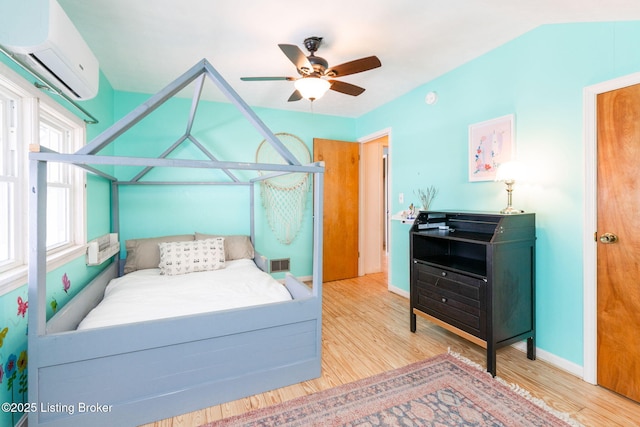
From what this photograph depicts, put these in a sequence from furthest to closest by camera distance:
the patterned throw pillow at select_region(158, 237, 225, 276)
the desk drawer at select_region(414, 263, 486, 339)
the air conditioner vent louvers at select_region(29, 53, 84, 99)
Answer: the patterned throw pillow at select_region(158, 237, 225, 276) < the desk drawer at select_region(414, 263, 486, 339) < the air conditioner vent louvers at select_region(29, 53, 84, 99)

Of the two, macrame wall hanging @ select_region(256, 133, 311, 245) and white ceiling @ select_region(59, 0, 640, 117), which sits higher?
white ceiling @ select_region(59, 0, 640, 117)

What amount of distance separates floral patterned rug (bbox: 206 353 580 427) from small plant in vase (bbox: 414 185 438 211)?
1738 millimetres

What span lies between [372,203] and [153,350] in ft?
12.3

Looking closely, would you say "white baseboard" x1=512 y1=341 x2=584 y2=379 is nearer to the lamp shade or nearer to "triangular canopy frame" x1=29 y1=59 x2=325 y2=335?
the lamp shade

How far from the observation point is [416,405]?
68.6 inches

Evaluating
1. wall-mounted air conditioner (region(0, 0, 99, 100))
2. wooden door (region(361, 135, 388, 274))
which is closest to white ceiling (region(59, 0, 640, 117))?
wall-mounted air conditioner (region(0, 0, 99, 100))

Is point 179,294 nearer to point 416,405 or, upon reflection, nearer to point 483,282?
point 416,405

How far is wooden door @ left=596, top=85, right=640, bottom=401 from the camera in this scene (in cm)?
173

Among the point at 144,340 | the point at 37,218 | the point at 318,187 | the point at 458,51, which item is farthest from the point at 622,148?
the point at 37,218

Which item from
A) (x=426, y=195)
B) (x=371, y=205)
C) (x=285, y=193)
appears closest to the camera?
(x=426, y=195)

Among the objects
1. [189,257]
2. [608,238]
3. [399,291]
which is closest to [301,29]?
[189,257]

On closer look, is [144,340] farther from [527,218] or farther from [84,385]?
[527,218]

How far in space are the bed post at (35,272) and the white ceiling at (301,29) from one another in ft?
Result: 4.25

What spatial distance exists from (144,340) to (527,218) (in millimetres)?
2664
